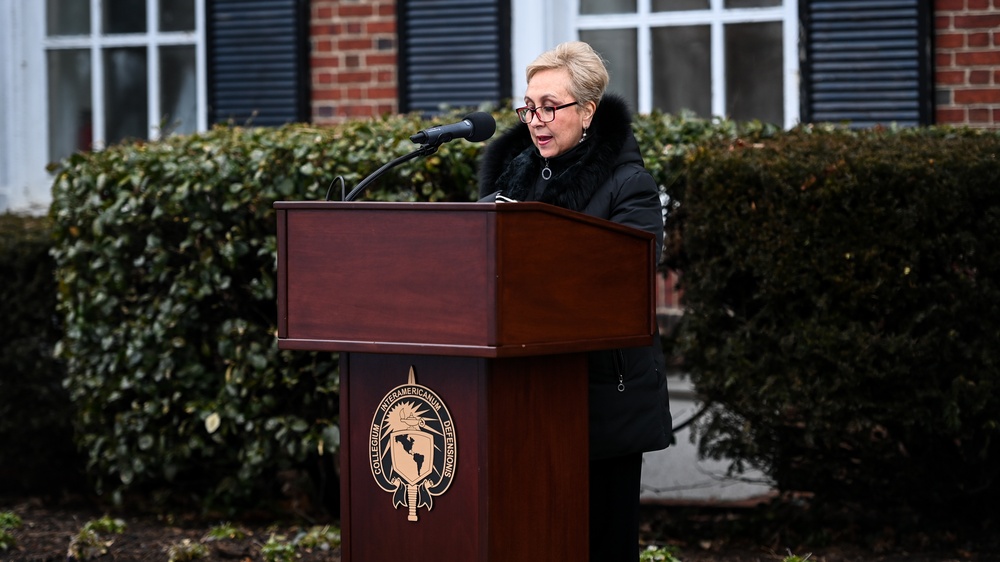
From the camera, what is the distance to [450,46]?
6879 mm

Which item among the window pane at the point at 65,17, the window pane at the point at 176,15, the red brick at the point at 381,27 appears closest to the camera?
the red brick at the point at 381,27

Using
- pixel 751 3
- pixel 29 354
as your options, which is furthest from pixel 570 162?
pixel 751 3

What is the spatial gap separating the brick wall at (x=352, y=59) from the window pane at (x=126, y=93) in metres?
1.27

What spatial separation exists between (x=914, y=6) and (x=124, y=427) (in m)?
4.07

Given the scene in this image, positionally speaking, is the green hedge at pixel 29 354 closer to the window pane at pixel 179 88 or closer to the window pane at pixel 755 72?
the window pane at pixel 179 88

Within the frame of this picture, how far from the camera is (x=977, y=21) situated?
6.00 meters

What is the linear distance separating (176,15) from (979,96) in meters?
4.53

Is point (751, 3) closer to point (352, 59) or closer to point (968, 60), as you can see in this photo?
point (968, 60)

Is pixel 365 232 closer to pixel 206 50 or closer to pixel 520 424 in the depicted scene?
pixel 520 424

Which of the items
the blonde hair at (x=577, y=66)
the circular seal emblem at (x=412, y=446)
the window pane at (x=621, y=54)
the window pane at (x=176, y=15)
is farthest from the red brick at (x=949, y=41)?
the window pane at (x=176, y=15)

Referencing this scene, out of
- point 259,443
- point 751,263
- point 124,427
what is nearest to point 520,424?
point 751,263

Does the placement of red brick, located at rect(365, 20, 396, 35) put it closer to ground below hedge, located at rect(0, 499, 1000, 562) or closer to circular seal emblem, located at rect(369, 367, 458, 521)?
ground below hedge, located at rect(0, 499, 1000, 562)

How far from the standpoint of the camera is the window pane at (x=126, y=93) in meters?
7.73

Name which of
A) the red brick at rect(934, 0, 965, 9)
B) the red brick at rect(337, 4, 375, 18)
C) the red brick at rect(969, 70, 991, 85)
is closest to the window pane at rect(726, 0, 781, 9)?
the red brick at rect(934, 0, 965, 9)
